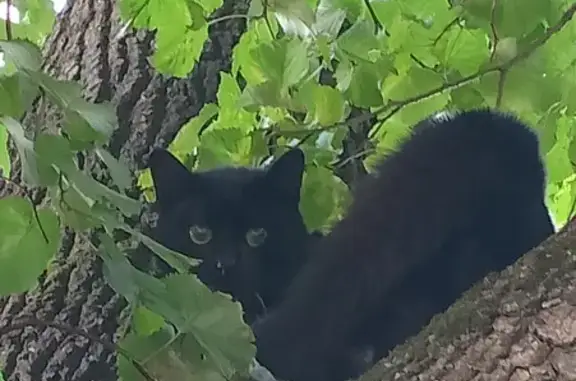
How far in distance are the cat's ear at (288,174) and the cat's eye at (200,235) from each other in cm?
13

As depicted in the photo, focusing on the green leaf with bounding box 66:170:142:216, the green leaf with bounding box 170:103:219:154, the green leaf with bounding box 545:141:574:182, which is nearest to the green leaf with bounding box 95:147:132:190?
the green leaf with bounding box 66:170:142:216

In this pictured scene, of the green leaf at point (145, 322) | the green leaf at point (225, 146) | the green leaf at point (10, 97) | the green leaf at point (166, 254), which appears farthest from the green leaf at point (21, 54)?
the green leaf at point (225, 146)

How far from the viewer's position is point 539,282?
75 centimetres

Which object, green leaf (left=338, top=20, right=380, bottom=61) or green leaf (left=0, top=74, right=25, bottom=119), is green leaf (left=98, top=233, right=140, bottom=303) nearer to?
green leaf (left=0, top=74, right=25, bottom=119)

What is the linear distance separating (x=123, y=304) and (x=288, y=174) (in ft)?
1.02

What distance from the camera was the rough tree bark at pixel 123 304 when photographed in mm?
726

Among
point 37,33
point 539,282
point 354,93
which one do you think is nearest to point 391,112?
point 354,93

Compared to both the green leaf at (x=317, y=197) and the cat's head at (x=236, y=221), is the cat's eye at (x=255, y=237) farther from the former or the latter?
the green leaf at (x=317, y=197)

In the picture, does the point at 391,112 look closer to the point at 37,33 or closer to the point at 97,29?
the point at 97,29

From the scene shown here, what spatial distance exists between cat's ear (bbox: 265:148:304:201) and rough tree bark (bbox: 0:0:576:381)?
0.17 m

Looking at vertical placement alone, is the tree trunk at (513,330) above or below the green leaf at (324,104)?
above

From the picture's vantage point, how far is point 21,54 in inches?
29.5

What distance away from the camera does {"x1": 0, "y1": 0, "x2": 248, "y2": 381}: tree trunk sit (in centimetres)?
133

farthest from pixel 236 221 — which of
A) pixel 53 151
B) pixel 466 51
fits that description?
pixel 53 151
